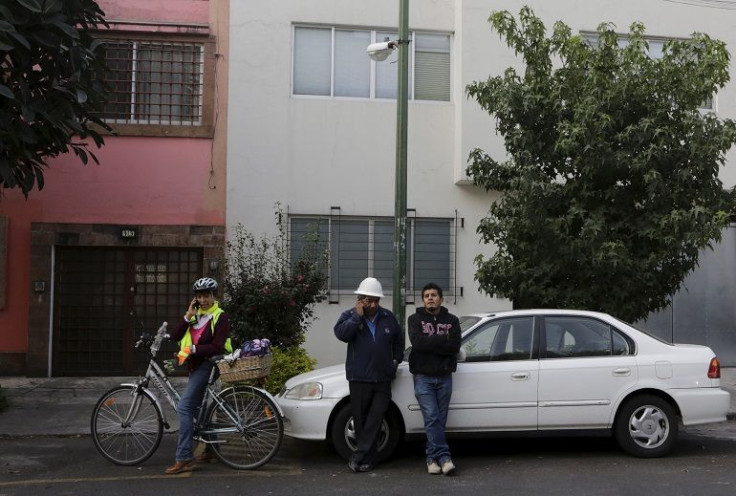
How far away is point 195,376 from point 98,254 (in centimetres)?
683

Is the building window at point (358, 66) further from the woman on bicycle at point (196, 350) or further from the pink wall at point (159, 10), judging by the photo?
the woman on bicycle at point (196, 350)

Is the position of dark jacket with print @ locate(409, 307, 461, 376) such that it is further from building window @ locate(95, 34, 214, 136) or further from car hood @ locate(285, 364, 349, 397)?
building window @ locate(95, 34, 214, 136)

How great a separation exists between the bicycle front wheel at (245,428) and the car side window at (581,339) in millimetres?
2719

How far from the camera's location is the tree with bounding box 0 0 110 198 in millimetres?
7270

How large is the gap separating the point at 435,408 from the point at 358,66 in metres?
8.15

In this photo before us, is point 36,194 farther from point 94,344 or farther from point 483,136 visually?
point 483,136

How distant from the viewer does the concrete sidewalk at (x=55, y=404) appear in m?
9.16

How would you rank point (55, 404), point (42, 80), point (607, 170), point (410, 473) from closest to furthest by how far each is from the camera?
point (410, 473), point (42, 80), point (607, 170), point (55, 404)

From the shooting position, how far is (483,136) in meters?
13.2

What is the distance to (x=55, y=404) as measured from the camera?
10.7 meters

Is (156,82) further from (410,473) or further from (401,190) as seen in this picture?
(410,473)

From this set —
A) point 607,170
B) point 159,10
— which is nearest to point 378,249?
point 607,170

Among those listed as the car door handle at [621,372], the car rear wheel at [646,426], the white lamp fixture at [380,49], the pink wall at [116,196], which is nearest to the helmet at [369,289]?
the car door handle at [621,372]

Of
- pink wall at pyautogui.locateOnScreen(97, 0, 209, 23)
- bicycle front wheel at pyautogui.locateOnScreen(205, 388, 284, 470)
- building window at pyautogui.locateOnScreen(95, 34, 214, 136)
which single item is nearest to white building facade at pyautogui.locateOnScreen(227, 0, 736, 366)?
building window at pyautogui.locateOnScreen(95, 34, 214, 136)
